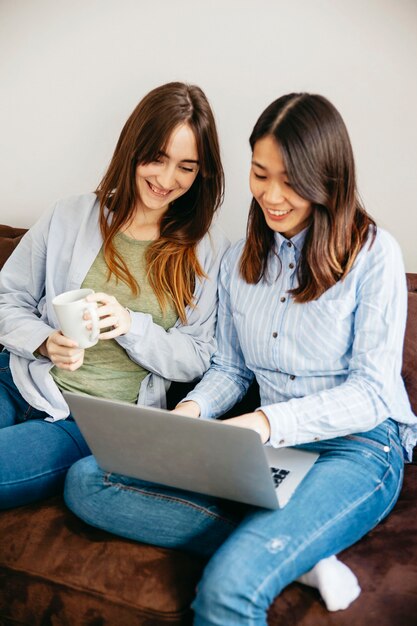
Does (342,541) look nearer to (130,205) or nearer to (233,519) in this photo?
(233,519)

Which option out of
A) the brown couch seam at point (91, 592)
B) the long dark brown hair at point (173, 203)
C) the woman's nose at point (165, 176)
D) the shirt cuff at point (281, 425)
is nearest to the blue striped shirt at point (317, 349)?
the shirt cuff at point (281, 425)

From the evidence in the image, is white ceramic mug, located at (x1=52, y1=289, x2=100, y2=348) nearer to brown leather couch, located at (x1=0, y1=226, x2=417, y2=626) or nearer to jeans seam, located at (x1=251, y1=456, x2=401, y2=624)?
brown leather couch, located at (x1=0, y1=226, x2=417, y2=626)

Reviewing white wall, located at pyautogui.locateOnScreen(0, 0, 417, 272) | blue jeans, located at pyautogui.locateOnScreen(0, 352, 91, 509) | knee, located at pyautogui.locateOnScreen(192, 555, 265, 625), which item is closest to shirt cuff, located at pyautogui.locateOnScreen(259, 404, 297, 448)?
knee, located at pyautogui.locateOnScreen(192, 555, 265, 625)

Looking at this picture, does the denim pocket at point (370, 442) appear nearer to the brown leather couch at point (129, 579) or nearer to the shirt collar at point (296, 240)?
the brown leather couch at point (129, 579)

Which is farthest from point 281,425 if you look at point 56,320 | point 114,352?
point 56,320

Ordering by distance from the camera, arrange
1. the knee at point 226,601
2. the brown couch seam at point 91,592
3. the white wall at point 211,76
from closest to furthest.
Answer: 1. the knee at point 226,601
2. the brown couch seam at point 91,592
3. the white wall at point 211,76

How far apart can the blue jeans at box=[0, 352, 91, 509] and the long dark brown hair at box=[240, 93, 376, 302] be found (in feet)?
1.90

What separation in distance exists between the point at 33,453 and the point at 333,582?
2.14ft

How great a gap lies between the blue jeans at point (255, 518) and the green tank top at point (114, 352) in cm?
23

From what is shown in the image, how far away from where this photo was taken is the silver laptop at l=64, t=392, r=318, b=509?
3.44 ft

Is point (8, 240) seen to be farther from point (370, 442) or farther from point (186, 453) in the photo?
point (370, 442)

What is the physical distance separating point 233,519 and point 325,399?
10.9 inches

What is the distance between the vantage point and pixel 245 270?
1.44m

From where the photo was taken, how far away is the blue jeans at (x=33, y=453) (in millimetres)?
1339
